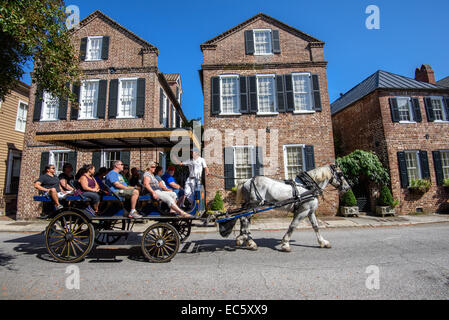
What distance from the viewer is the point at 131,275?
4016 mm

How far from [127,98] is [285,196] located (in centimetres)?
1059

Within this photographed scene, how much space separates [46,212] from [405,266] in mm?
7476

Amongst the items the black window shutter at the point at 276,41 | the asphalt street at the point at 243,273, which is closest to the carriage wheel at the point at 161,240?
the asphalt street at the point at 243,273

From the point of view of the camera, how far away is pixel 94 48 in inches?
523

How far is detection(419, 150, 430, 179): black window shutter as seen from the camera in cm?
1255

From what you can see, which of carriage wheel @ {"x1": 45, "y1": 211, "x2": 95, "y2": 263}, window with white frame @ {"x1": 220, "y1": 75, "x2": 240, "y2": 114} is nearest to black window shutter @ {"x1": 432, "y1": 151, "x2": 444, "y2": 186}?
window with white frame @ {"x1": 220, "y1": 75, "x2": 240, "y2": 114}

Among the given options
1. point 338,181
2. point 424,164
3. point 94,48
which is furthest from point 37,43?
point 424,164

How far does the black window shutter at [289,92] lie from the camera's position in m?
12.5

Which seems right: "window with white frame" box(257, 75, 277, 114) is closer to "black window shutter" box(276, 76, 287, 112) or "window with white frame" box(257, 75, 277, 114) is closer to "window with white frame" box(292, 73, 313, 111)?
"black window shutter" box(276, 76, 287, 112)

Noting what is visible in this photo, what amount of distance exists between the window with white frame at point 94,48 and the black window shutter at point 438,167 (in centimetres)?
1968

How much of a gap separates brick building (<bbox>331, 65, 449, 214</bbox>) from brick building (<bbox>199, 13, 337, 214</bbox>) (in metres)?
3.45

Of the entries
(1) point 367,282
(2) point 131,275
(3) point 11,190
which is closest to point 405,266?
(1) point 367,282

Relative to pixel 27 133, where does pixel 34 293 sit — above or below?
below

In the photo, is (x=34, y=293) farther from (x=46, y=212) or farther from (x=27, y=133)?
(x=27, y=133)
